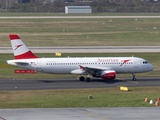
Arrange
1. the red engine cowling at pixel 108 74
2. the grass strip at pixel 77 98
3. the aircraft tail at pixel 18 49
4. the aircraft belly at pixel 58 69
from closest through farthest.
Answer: the grass strip at pixel 77 98 < the red engine cowling at pixel 108 74 < the aircraft tail at pixel 18 49 < the aircraft belly at pixel 58 69

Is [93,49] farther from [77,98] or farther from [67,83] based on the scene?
[77,98]

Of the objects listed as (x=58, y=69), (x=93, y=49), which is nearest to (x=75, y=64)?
(x=58, y=69)

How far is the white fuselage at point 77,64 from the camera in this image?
56.0 metres

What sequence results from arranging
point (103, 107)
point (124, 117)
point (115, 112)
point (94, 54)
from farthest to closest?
point (94, 54) < point (103, 107) < point (115, 112) < point (124, 117)

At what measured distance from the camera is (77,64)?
56.7 m

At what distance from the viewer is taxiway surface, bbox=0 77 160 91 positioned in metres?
51.4

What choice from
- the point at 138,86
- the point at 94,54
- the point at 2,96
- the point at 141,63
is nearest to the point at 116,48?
the point at 94,54

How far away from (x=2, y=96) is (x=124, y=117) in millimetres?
17910

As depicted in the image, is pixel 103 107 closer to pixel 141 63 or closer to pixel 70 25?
pixel 141 63

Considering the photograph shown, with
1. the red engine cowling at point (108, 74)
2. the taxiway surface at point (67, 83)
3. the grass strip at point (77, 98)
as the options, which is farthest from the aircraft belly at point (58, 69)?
the grass strip at point (77, 98)

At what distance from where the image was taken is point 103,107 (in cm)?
3741

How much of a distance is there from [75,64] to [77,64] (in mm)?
310

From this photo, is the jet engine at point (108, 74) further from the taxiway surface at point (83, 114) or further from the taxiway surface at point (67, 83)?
the taxiway surface at point (83, 114)

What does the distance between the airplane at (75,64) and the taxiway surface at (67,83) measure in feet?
4.34
